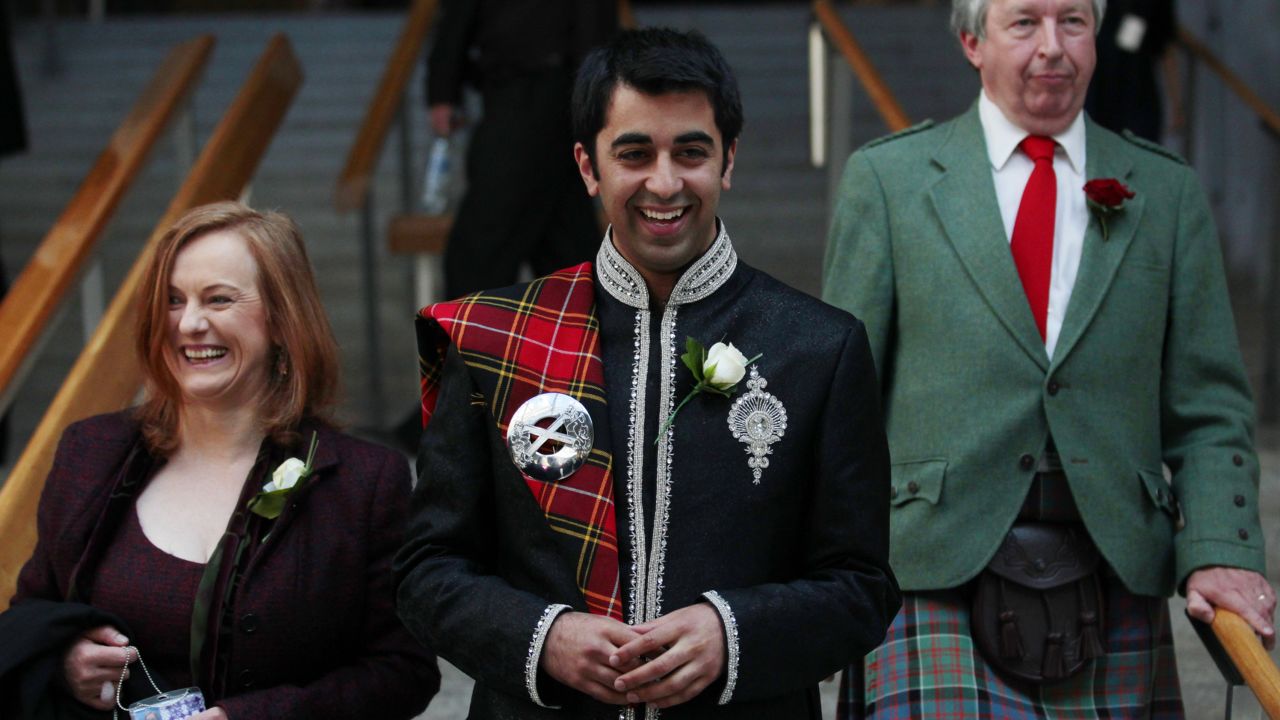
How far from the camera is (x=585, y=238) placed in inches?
202

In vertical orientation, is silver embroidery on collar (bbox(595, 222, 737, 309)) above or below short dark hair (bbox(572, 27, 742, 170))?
below

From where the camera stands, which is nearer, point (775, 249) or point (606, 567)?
point (606, 567)

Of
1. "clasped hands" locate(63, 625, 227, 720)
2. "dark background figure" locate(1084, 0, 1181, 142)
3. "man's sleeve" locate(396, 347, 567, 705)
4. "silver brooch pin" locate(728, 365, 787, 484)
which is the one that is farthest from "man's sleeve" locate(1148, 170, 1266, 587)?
"dark background figure" locate(1084, 0, 1181, 142)

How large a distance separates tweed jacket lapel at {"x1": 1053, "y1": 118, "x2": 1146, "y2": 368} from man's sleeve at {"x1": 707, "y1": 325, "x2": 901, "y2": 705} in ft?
2.08

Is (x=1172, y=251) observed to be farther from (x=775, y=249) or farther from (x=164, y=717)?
(x=775, y=249)

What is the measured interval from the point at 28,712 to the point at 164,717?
8.7 inches

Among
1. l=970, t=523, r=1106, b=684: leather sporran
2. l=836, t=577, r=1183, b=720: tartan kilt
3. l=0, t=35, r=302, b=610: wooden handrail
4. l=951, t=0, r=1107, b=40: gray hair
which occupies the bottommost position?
l=836, t=577, r=1183, b=720: tartan kilt

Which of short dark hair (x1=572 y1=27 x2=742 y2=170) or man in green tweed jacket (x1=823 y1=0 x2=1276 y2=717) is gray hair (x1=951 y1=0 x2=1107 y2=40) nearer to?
man in green tweed jacket (x1=823 y1=0 x2=1276 y2=717)

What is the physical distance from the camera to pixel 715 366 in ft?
6.92

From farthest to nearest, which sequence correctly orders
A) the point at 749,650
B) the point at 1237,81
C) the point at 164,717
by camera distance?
A: the point at 1237,81, the point at 164,717, the point at 749,650

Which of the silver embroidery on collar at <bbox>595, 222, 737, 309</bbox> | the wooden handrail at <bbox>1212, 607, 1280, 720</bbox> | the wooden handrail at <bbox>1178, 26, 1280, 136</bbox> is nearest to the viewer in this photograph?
the silver embroidery on collar at <bbox>595, 222, 737, 309</bbox>

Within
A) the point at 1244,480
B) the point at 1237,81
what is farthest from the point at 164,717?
the point at 1237,81

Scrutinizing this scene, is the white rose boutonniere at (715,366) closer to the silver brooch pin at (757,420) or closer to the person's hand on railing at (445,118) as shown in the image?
the silver brooch pin at (757,420)

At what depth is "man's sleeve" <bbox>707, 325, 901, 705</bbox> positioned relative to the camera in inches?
80.7
